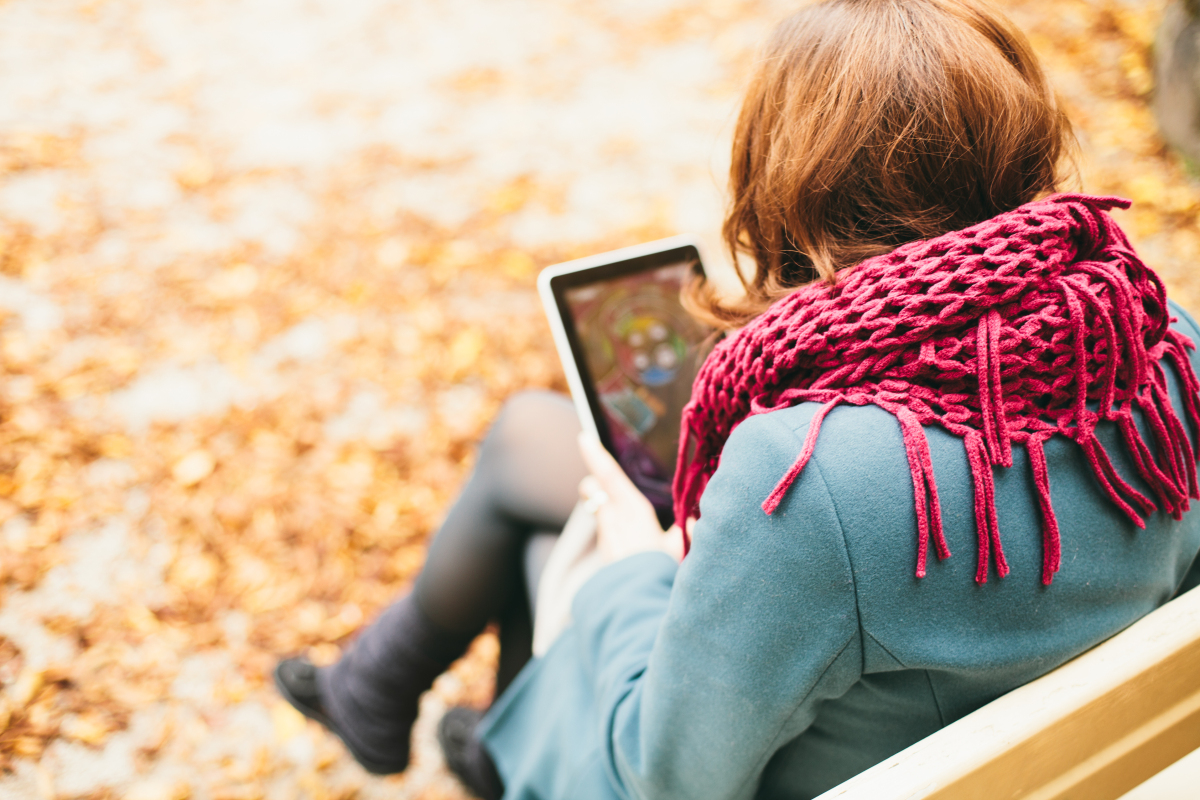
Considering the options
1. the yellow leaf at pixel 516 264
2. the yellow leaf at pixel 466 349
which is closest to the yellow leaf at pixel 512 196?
the yellow leaf at pixel 516 264

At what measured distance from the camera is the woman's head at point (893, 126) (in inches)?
31.6

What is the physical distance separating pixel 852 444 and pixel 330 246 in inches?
86.7

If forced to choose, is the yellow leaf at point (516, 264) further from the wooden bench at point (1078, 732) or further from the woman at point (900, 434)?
the wooden bench at point (1078, 732)

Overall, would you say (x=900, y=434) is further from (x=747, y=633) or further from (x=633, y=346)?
(x=633, y=346)

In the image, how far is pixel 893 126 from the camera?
81 centimetres

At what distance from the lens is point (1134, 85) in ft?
10.1

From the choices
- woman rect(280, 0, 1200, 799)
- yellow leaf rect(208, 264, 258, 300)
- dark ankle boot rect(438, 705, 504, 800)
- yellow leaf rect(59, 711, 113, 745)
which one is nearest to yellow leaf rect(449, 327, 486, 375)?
yellow leaf rect(208, 264, 258, 300)

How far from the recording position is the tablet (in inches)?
54.7

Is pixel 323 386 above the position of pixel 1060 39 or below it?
below

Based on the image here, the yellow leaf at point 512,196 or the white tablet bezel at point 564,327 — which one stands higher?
the yellow leaf at point 512,196

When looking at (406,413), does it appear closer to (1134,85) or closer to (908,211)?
(908,211)

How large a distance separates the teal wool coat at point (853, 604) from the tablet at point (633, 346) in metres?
0.62

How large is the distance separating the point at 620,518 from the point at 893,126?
72 centimetres

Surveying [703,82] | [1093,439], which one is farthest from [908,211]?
[703,82]
